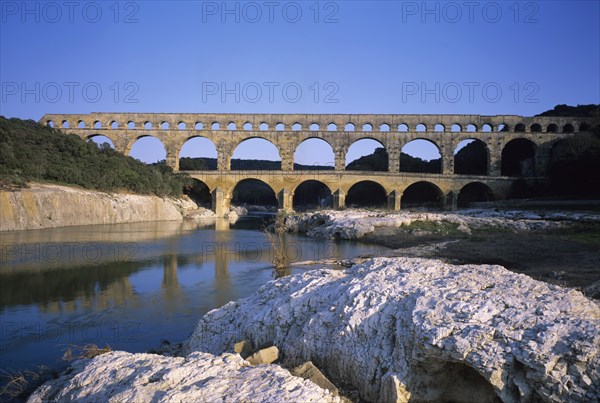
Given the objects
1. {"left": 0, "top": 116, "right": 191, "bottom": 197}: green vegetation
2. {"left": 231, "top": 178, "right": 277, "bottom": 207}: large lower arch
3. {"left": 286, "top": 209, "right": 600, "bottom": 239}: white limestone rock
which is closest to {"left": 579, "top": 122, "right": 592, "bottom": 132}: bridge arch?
{"left": 286, "top": 209, "right": 600, "bottom": 239}: white limestone rock

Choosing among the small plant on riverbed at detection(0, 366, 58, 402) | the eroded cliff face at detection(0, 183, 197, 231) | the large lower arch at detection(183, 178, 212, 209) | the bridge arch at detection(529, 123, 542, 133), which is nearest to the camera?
the small plant on riverbed at detection(0, 366, 58, 402)

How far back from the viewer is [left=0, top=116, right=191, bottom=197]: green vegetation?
1981 cm

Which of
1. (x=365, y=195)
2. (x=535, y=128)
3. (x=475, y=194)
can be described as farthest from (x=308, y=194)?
(x=535, y=128)

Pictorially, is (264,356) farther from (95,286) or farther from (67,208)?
(67,208)

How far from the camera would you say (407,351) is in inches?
120

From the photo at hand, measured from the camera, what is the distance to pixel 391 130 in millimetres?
38938

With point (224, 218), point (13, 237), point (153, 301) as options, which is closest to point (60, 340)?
point (153, 301)

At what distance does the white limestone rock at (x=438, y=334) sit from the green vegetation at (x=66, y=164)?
18.2 metres

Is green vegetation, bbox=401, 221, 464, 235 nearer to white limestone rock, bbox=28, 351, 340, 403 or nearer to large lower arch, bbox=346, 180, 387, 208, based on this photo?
white limestone rock, bbox=28, 351, 340, 403

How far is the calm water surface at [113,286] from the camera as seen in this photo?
227 inches

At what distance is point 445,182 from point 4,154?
102 ft

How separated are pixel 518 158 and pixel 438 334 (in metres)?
48.2

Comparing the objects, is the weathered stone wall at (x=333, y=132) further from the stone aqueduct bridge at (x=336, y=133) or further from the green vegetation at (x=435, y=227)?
the green vegetation at (x=435, y=227)

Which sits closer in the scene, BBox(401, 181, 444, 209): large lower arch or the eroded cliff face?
the eroded cliff face
